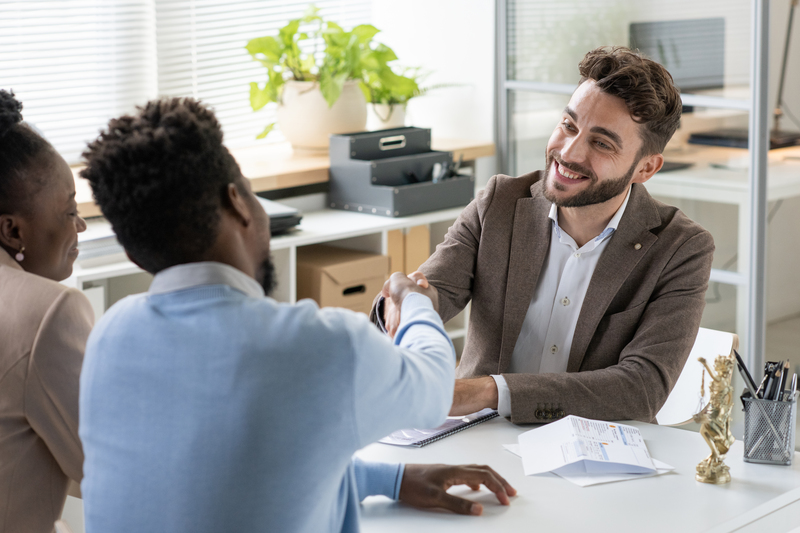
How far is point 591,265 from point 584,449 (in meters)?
0.59

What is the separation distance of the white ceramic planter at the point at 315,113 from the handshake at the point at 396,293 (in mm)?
1849

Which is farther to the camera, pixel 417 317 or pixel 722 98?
pixel 722 98

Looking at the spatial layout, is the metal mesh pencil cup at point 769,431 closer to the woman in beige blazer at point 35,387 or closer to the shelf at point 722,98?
the woman in beige blazer at point 35,387

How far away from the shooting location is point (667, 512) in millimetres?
1299

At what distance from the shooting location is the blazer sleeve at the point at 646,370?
1.65 meters

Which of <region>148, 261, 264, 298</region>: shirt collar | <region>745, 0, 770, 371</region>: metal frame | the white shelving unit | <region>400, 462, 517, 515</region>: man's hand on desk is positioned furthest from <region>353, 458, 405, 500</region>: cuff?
<region>745, 0, 770, 371</region>: metal frame

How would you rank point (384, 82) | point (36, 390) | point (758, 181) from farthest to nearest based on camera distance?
point (384, 82), point (758, 181), point (36, 390)

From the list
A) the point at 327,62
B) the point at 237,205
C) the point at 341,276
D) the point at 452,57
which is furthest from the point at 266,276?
the point at 452,57

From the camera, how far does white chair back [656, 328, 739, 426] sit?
1.98m

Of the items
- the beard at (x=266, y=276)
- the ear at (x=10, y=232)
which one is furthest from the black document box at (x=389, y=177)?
the beard at (x=266, y=276)

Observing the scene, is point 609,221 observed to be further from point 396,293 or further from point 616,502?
point 616,502

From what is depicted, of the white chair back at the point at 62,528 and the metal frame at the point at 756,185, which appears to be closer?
the white chair back at the point at 62,528

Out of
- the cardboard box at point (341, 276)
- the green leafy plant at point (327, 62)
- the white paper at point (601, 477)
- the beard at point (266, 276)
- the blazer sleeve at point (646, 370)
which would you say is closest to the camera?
the beard at point (266, 276)

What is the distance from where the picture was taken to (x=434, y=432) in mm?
1588
